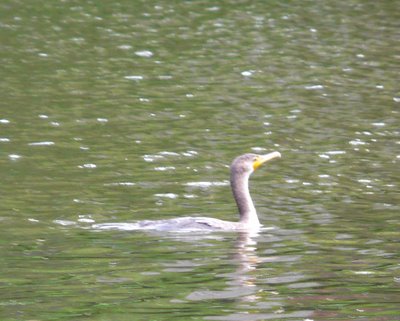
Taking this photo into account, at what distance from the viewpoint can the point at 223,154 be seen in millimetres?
20547

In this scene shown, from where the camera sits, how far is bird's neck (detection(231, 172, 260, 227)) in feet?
52.6

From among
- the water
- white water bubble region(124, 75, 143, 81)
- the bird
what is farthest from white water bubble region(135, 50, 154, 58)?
the bird

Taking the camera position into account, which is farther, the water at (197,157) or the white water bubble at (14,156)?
the white water bubble at (14,156)

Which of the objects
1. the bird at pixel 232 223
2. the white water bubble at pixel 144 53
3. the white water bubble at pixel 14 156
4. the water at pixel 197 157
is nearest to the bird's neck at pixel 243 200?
the bird at pixel 232 223

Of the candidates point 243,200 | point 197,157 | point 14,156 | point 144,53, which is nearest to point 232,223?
point 243,200

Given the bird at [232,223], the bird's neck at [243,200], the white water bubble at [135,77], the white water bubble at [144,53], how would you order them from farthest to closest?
the white water bubble at [144,53] < the white water bubble at [135,77] < the bird's neck at [243,200] < the bird at [232,223]

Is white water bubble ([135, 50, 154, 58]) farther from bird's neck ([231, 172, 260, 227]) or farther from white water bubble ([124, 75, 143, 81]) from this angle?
bird's neck ([231, 172, 260, 227])

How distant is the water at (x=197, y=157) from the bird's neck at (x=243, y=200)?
27 cm

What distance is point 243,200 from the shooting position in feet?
54.1

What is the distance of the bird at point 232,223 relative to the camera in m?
15.4

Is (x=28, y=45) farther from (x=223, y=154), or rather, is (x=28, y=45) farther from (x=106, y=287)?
(x=106, y=287)

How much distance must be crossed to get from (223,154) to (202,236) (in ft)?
18.2

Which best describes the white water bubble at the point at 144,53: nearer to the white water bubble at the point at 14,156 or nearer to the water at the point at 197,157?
the water at the point at 197,157

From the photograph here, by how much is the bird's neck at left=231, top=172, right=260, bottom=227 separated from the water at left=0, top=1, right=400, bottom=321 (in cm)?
27
